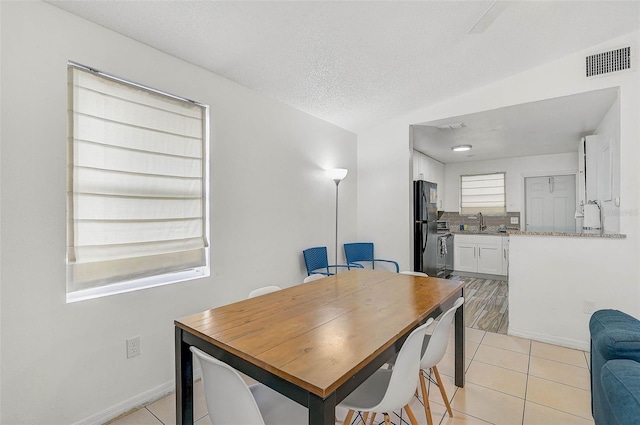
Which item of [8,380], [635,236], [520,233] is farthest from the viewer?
[520,233]

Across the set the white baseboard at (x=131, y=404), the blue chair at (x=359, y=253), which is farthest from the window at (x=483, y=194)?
the white baseboard at (x=131, y=404)

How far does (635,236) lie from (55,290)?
13.9ft

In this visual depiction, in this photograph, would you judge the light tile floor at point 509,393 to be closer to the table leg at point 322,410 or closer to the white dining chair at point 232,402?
the white dining chair at point 232,402

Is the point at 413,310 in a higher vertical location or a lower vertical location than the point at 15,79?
lower

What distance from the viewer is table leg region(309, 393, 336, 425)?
0.90 m

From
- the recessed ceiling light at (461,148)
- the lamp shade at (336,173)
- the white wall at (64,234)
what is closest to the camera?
the white wall at (64,234)

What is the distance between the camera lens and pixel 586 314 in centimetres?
281

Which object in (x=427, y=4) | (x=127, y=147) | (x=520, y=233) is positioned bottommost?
(x=520, y=233)

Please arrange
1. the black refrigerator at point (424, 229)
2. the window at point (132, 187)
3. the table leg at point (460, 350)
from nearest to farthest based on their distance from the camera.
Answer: the window at point (132, 187), the table leg at point (460, 350), the black refrigerator at point (424, 229)

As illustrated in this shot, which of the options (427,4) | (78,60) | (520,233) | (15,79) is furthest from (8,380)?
(520,233)

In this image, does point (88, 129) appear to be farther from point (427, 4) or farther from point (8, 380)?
point (427, 4)

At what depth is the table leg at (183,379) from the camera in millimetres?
1416

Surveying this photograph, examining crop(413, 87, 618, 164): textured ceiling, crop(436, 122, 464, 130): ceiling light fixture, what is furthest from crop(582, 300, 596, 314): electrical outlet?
crop(436, 122, 464, 130): ceiling light fixture

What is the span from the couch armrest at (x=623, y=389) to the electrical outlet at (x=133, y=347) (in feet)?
7.92
